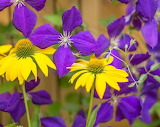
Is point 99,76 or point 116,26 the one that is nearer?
point 99,76

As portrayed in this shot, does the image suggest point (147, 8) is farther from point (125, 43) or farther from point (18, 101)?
point (18, 101)

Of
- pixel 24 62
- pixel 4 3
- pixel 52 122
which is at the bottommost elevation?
pixel 52 122

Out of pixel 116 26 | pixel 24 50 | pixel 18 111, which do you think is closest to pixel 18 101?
pixel 18 111

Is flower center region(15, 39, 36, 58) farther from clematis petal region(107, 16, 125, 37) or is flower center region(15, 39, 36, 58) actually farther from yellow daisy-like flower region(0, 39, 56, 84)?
clematis petal region(107, 16, 125, 37)

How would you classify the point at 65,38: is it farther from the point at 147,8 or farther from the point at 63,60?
the point at 147,8

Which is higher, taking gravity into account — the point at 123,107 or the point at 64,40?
the point at 64,40

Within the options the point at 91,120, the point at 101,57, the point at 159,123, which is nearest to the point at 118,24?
the point at 101,57

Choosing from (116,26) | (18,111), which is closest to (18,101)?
(18,111)
